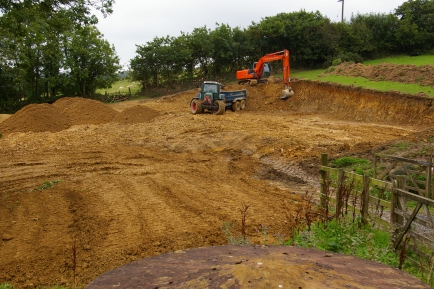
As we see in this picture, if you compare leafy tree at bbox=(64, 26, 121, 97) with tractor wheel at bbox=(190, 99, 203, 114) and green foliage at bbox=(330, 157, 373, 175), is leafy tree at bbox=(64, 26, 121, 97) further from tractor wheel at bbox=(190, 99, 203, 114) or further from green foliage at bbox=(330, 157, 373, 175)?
green foliage at bbox=(330, 157, 373, 175)

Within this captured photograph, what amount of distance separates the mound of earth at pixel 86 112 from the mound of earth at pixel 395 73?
18084mm

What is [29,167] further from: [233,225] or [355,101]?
[355,101]

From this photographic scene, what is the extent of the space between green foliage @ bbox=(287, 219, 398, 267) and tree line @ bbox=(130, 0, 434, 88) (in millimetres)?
36632

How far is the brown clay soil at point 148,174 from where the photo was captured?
7.52m

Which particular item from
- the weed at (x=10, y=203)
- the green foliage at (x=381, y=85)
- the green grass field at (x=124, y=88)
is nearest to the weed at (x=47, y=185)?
the weed at (x=10, y=203)

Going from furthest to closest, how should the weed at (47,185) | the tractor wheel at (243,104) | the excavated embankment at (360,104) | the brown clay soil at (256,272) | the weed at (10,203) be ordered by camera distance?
the tractor wheel at (243,104), the excavated embankment at (360,104), the weed at (47,185), the weed at (10,203), the brown clay soil at (256,272)

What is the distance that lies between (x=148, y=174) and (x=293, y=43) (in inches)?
1431

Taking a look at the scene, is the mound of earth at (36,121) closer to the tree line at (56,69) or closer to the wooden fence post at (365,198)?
the tree line at (56,69)

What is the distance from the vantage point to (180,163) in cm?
1462

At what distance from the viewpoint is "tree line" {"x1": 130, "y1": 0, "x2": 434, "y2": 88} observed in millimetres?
42688

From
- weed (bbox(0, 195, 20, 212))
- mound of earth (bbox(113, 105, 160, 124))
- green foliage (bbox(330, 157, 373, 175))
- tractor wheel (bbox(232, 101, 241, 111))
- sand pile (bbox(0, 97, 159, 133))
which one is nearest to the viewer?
weed (bbox(0, 195, 20, 212))

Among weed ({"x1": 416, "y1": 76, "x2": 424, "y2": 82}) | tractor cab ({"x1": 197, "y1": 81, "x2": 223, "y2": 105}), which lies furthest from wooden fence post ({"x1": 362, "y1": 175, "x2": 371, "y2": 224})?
weed ({"x1": 416, "y1": 76, "x2": 424, "y2": 82})

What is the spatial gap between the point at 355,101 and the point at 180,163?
15506 mm

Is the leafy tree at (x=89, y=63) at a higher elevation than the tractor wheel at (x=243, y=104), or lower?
higher
